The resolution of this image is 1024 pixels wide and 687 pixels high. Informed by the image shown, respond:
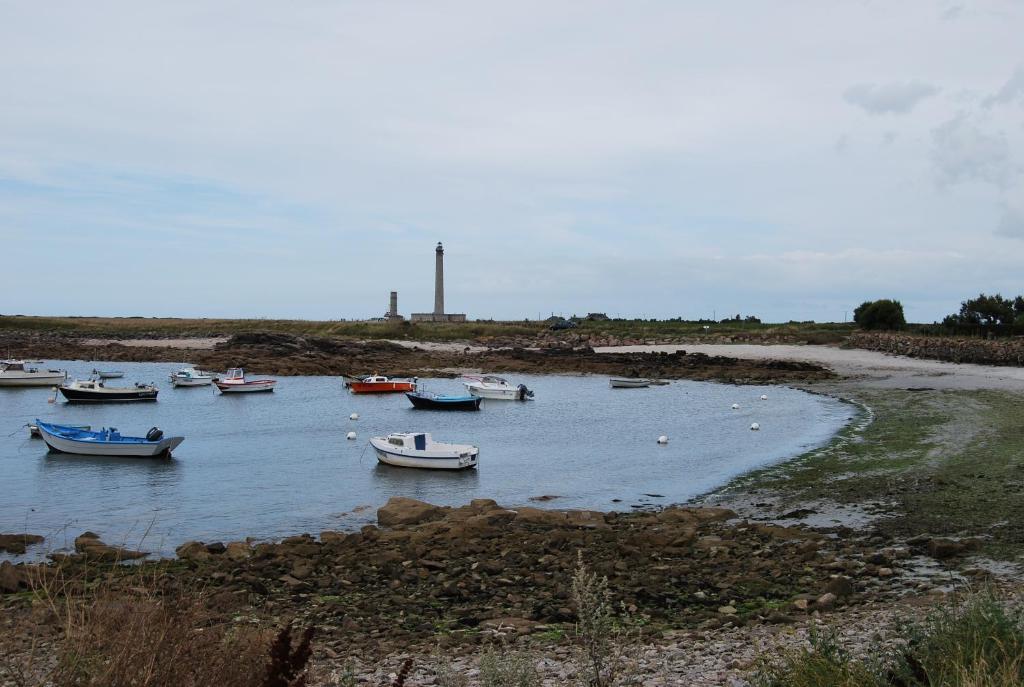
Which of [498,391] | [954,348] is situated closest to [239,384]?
[498,391]

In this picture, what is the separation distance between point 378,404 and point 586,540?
1406 inches

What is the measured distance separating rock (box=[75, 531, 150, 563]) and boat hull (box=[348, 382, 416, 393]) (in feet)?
125

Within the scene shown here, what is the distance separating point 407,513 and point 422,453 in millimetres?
8817

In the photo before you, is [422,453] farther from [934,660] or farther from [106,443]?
[934,660]

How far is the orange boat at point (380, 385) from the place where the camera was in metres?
54.9

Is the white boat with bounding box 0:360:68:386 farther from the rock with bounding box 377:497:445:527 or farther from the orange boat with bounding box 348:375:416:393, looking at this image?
the rock with bounding box 377:497:445:527

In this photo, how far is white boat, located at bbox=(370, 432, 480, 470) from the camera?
2677cm

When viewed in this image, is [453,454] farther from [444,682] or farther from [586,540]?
[444,682]

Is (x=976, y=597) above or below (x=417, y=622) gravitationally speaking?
above

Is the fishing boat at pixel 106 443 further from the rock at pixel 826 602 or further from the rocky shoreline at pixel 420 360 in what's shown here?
the rocky shoreline at pixel 420 360

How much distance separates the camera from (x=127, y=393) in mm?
49250

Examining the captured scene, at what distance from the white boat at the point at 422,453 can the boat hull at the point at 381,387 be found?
2662 centimetres

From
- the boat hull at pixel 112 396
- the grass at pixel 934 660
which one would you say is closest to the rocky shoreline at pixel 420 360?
the boat hull at pixel 112 396

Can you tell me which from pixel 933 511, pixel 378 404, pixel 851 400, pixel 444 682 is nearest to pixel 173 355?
pixel 378 404
